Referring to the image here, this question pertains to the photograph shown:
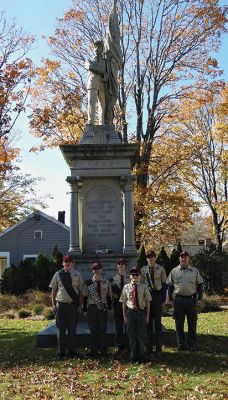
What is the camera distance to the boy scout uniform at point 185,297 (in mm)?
10016

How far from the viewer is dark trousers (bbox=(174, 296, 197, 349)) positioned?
999 centimetres

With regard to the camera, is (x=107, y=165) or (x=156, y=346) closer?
(x=156, y=346)

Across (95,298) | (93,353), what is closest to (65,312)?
(95,298)

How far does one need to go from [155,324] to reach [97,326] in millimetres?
1126

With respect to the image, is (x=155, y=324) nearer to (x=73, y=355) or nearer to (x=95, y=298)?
(x=95, y=298)

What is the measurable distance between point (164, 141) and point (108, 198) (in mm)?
13504

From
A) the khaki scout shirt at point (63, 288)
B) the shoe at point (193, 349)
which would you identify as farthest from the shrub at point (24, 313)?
the shoe at point (193, 349)

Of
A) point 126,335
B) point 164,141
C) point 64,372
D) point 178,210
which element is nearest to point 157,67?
point 164,141

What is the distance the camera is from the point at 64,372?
8.35 m

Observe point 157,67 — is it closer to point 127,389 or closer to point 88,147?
point 88,147

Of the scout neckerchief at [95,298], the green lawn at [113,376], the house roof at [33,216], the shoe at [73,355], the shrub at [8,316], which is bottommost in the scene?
the shrub at [8,316]

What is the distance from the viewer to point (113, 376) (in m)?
7.99

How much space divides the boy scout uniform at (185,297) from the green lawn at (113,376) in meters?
0.36

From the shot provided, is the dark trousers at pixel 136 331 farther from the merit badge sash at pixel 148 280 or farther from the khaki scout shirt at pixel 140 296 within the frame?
the merit badge sash at pixel 148 280
